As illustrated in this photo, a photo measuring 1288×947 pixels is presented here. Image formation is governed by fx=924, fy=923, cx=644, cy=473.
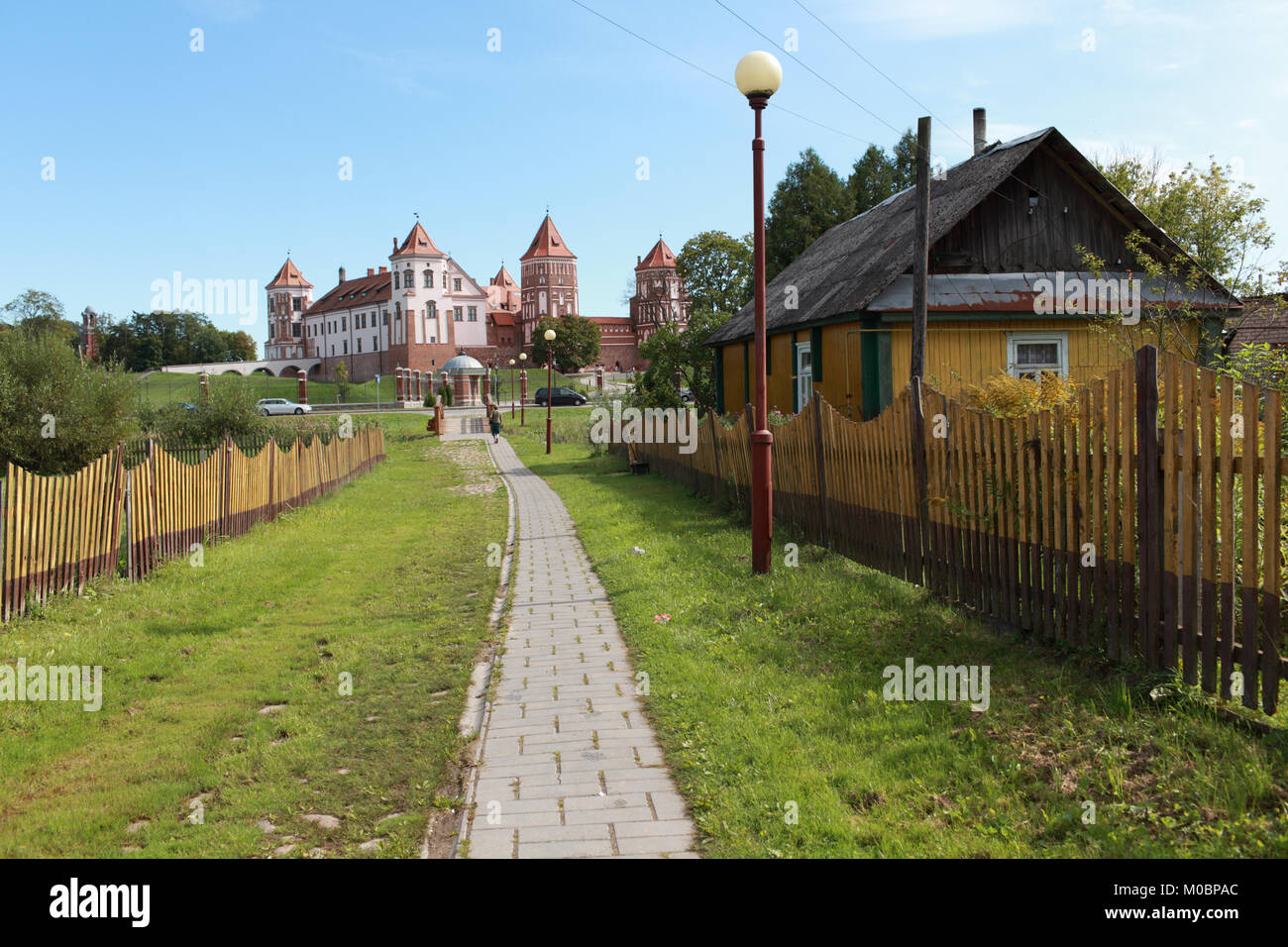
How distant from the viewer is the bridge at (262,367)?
4205 inches

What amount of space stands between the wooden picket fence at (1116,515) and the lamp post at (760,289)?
1.10 m

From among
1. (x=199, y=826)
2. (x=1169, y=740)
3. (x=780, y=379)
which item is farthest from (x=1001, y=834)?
(x=780, y=379)

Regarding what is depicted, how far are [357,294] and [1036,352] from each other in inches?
4309

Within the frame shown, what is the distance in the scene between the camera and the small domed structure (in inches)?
3031

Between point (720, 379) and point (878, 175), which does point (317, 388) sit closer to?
point (878, 175)

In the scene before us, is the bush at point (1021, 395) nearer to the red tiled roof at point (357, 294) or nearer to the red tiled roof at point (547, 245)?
the red tiled roof at point (357, 294)

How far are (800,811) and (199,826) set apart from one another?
288 cm

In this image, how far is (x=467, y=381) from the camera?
252 feet

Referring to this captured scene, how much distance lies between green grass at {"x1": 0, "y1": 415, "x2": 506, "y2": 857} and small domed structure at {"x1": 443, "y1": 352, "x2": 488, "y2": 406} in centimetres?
6523

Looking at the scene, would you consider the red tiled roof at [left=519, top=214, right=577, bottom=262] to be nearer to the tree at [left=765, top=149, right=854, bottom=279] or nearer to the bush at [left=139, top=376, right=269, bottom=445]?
the tree at [left=765, top=149, right=854, bottom=279]

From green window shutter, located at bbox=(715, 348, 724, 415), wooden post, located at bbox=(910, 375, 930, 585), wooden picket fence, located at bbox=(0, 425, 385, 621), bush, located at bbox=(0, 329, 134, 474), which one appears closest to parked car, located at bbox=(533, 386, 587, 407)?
green window shutter, located at bbox=(715, 348, 724, 415)

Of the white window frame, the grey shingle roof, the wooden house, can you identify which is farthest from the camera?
the white window frame

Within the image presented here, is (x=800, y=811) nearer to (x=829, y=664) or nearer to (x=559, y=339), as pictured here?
(x=829, y=664)

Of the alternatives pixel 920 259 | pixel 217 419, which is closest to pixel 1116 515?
pixel 920 259
